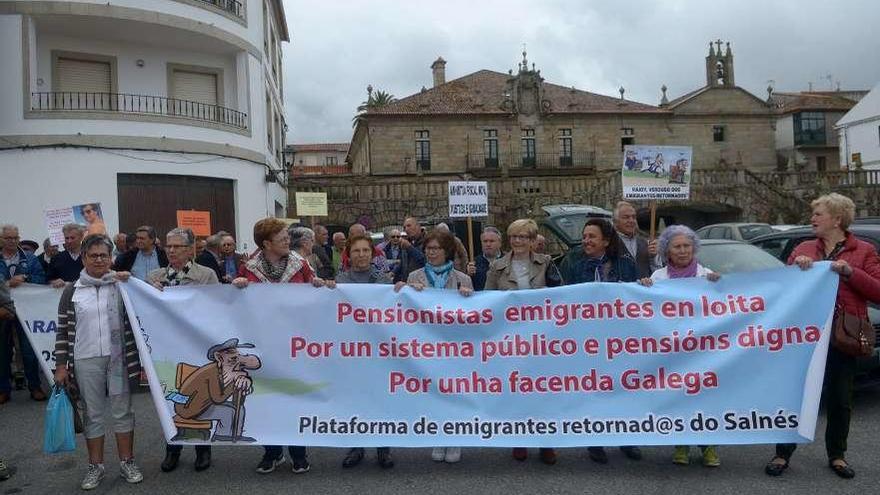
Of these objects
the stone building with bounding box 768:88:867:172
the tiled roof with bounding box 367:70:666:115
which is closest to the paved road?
the tiled roof with bounding box 367:70:666:115

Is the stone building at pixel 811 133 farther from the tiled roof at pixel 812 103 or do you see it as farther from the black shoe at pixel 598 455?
the black shoe at pixel 598 455

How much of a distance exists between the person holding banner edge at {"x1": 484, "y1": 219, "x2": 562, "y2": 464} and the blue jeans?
630 centimetres

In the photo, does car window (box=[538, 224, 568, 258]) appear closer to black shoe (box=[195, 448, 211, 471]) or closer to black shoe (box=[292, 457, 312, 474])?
black shoe (box=[292, 457, 312, 474])

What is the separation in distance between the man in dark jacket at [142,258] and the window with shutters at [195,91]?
1189 cm

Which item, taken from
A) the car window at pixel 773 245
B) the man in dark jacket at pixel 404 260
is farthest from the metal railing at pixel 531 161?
the man in dark jacket at pixel 404 260

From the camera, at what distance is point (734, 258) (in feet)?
28.2

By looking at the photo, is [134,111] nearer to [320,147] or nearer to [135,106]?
[135,106]

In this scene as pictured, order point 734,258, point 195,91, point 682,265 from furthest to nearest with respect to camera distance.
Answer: point 195,91 < point 734,258 < point 682,265

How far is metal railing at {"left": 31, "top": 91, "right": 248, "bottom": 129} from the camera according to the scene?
1783cm

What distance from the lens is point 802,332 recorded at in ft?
17.2

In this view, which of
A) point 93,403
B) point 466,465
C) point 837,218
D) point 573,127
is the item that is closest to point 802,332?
point 837,218

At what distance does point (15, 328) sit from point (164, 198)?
32.1 ft

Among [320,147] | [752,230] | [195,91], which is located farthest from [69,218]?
[320,147]

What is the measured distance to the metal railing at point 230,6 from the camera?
65.9 feet
